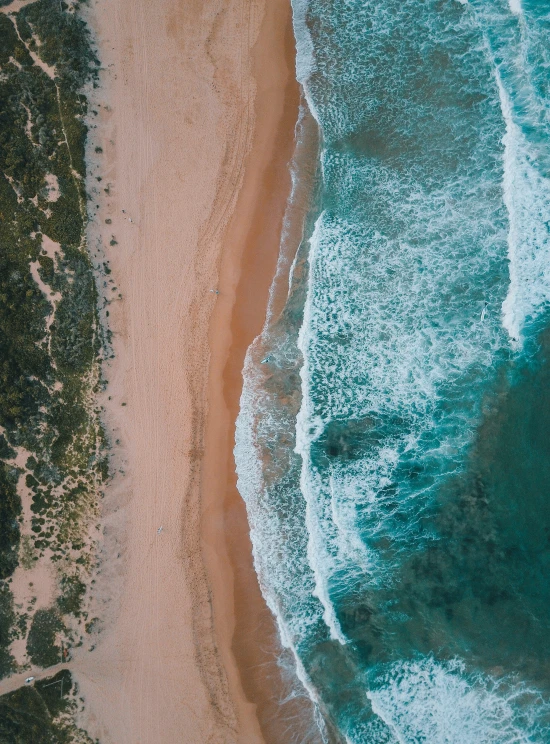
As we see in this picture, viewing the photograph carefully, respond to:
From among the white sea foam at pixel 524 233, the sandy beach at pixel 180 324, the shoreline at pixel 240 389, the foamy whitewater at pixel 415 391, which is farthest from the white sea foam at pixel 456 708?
the white sea foam at pixel 524 233

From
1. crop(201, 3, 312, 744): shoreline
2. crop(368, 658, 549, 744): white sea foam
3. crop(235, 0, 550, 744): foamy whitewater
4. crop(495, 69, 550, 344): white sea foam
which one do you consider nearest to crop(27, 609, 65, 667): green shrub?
crop(201, 3, 312, 744): shoreline

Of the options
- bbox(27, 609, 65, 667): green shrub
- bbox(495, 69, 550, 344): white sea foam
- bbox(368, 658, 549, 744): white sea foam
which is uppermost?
bbox(495, 69, 550, 344): white sea foam

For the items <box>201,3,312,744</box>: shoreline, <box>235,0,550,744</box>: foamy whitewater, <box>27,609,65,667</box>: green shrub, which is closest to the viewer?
<box>235,0,550,744</box>: foamy whitewater

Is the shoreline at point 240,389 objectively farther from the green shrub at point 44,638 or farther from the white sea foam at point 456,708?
the green shrub at point 44,638

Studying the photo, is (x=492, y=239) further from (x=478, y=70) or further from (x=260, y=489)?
(x=260, y=489)

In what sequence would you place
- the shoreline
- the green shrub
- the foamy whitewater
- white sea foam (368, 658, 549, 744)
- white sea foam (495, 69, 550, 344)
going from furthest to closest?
white sea foam (495, 69, 550, 344), the green shrub, the shoreline, the foamy whitewater, white sea foam (368, 658, 549, 744)

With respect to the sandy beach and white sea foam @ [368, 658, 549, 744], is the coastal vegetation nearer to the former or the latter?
the sandy beach

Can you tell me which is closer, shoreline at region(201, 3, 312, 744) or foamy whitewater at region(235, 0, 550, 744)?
foamy whitewater at region(235, 0, 550, 744)
